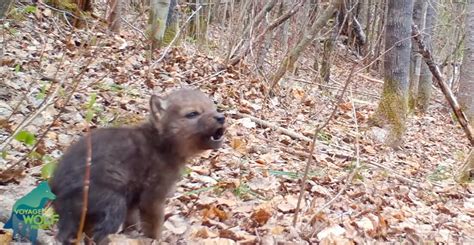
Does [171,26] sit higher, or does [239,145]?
[171,26]

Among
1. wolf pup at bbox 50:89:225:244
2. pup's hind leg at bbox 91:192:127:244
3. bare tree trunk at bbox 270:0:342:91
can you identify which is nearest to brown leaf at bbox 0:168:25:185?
wolf pup at bbox 50:89:225:244

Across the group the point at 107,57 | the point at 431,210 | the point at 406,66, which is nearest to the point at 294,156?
the point at 431,210

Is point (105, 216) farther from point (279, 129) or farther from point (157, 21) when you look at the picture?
point (157, 21)

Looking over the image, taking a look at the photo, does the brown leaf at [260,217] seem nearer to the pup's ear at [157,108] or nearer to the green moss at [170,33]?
the pup's ear at [157,108]

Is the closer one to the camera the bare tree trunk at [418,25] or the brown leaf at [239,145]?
the brown leaf at [239,145]

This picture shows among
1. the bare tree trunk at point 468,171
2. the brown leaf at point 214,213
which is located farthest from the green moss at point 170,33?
the brown leaf at point 214,213

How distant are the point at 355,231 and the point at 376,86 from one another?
17.0m

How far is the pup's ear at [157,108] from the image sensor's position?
397 cm

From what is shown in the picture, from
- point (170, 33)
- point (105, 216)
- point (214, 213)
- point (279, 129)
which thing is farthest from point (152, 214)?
point (170, 33)

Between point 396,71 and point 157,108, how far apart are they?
661 cm

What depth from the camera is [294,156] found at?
6988 millimetres

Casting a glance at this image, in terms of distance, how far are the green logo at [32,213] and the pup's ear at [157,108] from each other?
90 centimetres

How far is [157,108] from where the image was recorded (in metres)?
3.99

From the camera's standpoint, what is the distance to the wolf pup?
130 inches
